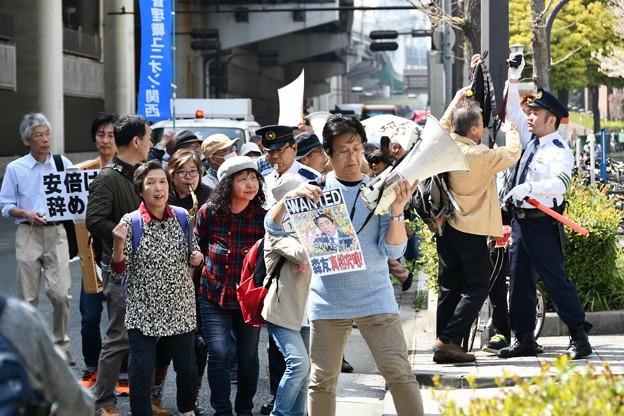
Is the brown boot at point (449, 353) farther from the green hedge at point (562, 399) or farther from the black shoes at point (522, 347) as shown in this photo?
the green hedge at point (562, 399)

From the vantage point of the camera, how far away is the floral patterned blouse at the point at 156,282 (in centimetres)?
682

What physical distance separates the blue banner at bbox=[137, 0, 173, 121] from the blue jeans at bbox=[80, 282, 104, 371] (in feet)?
55.4

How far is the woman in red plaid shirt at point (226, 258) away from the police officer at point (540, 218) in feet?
6.76

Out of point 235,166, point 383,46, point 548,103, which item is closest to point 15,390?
point 235,166

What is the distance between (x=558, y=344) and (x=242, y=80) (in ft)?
173

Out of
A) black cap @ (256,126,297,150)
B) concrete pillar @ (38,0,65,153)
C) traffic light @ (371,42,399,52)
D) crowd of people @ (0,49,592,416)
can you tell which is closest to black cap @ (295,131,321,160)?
crowd of people @ (0,49,592,416)

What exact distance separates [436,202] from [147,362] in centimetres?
237

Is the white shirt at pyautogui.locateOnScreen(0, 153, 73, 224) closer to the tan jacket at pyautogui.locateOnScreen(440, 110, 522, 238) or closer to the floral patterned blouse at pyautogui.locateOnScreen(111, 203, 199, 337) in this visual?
the floral patterned blouse at pyautogui.locateOnScreen(111, 203, 199, 337)

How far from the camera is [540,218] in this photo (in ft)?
27.0

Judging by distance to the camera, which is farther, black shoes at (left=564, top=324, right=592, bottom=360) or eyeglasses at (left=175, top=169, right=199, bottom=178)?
black shoes at (left=564, top=324, right=592, bottom=360)

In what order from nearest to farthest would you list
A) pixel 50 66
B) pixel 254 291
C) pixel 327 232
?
pixel 327 232 < pixel 254 291 < pixel 50 66

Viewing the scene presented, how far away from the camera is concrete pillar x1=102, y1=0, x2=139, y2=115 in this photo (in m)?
39.5

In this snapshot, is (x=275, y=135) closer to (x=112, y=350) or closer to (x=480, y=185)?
(x=480, y=185)

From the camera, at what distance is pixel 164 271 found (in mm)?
6867
